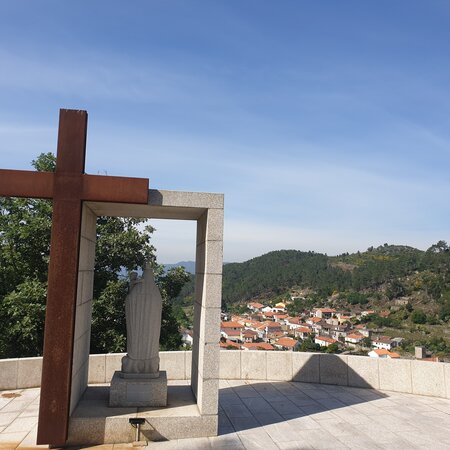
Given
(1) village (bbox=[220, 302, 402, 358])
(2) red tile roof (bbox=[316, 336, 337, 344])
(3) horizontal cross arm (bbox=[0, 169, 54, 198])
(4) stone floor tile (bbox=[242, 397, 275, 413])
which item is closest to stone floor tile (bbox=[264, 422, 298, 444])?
(4) stone floor tile (bbox=[242, 397, 275, 413])

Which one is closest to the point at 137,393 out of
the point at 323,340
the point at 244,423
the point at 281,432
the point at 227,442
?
the point at 227,442

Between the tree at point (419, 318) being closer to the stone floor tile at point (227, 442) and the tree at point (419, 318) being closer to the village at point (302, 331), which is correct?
the village at point (302, 331)

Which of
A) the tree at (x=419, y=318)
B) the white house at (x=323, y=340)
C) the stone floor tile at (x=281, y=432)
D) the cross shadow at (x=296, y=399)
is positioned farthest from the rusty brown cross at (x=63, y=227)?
the tree at (x=419, y=318)

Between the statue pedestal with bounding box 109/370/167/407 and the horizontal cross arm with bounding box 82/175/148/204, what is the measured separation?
3294 millimetres

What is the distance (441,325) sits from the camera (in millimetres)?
71500

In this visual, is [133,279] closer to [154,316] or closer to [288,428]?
[154,316]

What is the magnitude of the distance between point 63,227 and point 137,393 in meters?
3.28

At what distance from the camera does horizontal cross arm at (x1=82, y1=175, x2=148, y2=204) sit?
6.74 metres

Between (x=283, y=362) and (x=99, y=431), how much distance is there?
570cm

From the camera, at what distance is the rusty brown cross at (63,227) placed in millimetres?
6336

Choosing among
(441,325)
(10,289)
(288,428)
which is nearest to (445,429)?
(288,428)

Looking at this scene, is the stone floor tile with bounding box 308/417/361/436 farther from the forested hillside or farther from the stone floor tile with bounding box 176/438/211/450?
the forested hillside

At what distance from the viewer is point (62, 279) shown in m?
6.50

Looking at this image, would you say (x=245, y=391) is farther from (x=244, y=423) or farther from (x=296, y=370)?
(x=244, y=423)
